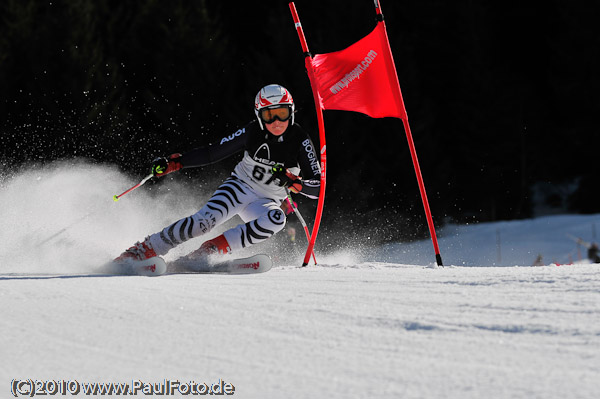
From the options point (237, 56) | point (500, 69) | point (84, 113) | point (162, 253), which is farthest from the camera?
point (500, 69)

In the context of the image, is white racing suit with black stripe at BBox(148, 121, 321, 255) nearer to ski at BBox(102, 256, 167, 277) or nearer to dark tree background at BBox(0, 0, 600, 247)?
ski at BBox(102, 256, 167, 277)

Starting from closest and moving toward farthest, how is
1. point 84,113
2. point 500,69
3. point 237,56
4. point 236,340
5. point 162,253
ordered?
1. point 236,340
2. point 162,253
3. point 84,113
4. point 237,56
5. point 500,69

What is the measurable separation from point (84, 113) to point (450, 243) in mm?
9708

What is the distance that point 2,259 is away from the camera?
→ 5.93 metres

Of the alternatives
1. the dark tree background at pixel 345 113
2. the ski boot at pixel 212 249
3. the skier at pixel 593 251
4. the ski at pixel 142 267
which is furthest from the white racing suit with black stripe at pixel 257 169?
the dark tree background at pixel 345 113

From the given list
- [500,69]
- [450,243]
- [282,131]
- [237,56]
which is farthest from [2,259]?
[500,69]

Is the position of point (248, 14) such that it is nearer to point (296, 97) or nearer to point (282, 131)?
point (296, 97)

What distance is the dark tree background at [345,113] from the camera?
18891 millimetres

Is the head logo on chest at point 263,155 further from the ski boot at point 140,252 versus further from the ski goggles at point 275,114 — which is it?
the ski boot at point 140,252

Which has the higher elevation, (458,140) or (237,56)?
(237,56)

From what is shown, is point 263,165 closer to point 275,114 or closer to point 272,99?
point 275,114

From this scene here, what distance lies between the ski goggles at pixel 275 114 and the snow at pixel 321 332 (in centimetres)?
135

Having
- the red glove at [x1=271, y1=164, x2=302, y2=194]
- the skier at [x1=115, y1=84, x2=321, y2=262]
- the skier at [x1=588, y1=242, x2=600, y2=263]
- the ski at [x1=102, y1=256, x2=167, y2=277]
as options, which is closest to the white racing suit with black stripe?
the skier at [x1=115, y1=84, x2=321, y2=262]

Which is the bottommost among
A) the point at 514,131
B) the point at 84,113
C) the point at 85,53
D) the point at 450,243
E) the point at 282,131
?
the point at 450,243
